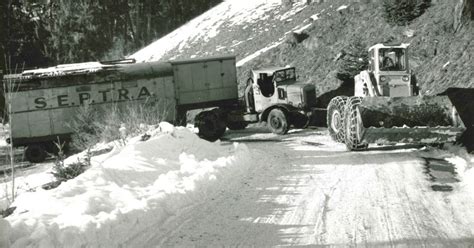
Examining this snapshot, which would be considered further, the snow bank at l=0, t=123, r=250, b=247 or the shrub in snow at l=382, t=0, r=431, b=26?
the shrub in snow at l=382, t=0, r=431, b=26

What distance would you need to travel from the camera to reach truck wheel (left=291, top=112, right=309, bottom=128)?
1847 cm

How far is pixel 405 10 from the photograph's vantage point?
22.7 m

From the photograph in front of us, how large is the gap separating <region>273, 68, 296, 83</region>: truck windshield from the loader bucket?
22.8 feet

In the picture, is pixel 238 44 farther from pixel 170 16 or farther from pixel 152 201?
pixel 152 201

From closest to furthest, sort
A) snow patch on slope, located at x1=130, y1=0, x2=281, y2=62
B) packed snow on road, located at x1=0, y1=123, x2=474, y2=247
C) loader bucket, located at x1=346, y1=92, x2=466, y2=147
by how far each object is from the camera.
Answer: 1. packed snow on road, located at x1=0, y1=123, x2=474, y2=247
2. loader bucket, located at x1=346, y1=92, x2=466, y2=147
3. snow patch on slope, located at x1=130, y1=0, x2=281, y2=62

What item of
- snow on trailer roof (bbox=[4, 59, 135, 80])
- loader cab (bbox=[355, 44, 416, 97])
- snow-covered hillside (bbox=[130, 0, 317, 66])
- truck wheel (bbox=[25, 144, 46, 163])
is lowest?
truck wheel (bbox=[25, 144, 46, 163])

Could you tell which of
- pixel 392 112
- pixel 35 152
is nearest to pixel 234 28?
pixel 35 152

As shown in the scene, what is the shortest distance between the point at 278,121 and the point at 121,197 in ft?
38.9

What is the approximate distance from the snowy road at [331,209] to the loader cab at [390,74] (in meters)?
2.69

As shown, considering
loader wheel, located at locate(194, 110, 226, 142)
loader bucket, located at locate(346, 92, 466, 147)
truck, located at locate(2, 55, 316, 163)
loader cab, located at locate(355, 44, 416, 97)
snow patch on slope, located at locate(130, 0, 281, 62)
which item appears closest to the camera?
loader bucket, located at locate(346, 92, 466, 147)

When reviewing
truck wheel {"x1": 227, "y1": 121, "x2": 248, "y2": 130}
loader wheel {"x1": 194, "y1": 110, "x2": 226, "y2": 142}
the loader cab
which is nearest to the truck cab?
truck wheel {"x1": 227, "y1": 121, "x2": 248, "y2": 130}

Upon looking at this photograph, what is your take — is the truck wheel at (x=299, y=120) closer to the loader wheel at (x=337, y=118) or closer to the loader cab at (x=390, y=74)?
the loader wheel at (x=337, y=118)

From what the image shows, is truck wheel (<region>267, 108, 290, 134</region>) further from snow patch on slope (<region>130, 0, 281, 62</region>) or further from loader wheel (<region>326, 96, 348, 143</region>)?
snow patch on slope (<region>130, 0, 281, 62</region>)

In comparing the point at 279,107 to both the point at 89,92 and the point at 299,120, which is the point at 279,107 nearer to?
the point at 299,120
